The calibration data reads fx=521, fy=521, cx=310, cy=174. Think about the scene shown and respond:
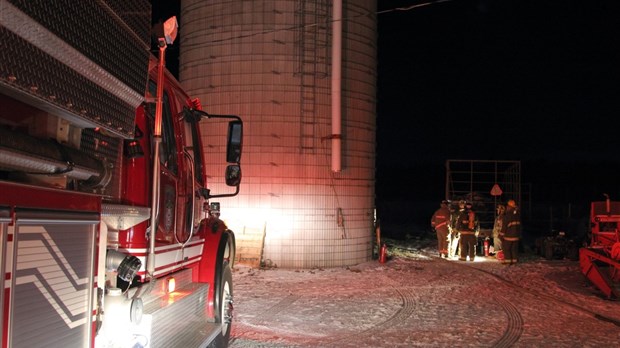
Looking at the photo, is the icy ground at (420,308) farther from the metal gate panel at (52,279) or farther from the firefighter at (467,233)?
the metal gate panel at (52,279)

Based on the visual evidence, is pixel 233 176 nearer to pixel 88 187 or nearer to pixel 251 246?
pixel 88 187

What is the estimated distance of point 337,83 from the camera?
41.7 ft

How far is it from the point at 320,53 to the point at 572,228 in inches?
638

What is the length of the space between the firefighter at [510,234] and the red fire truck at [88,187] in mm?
11545

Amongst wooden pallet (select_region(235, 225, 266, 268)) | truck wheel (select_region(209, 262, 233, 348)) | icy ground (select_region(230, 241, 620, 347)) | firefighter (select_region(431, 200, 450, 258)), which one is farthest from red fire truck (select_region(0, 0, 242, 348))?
firefighter (select_region(431, 200, 450, 258))

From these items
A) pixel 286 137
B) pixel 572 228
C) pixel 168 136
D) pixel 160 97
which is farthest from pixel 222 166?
pixel 572 228

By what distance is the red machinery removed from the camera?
995 cm

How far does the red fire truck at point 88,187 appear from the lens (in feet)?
7.77

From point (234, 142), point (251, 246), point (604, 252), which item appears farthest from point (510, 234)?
point (234, 142)

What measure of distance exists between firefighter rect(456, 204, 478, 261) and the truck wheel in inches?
430

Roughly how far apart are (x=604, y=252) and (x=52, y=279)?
10.9 metres

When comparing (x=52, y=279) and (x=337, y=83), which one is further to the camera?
(x=337, y=83)

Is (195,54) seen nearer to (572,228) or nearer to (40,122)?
(40,122)

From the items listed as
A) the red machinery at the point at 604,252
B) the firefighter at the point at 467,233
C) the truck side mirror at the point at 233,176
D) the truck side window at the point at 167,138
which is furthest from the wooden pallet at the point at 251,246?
the truck side window at the point at 167,138
